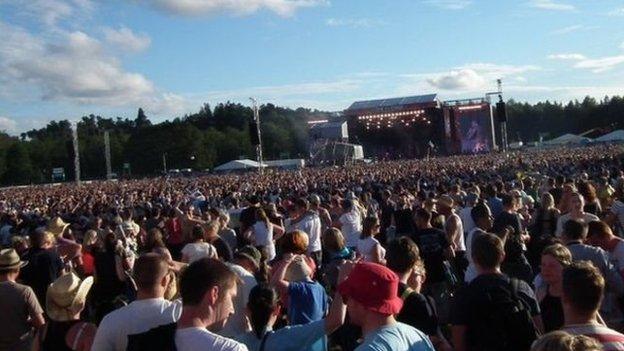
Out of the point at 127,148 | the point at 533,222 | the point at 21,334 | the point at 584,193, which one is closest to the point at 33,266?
the point at 21,334

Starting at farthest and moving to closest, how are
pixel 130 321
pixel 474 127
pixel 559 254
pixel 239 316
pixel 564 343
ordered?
pixel 474 127 → pixel 559 254 → pixel 239 316 → pixel 130 321 → pixel 564 343

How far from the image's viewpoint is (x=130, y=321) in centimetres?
367

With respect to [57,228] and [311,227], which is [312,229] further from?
[57,228]

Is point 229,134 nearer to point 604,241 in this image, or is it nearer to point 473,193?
point 473,193

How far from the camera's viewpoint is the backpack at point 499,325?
401 cm

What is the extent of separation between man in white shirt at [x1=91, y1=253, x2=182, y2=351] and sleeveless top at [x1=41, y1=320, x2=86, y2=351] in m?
0.38

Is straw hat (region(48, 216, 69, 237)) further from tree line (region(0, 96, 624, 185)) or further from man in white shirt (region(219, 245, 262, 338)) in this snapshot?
tree line (region(0, 96, 624, 185))

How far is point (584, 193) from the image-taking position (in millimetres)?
9102

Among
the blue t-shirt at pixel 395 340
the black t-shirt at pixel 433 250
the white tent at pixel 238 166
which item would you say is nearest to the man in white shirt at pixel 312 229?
the black t-shirt at pixel 433 250

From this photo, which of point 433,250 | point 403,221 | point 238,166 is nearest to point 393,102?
point 238,166

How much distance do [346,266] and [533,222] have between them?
5282 mm

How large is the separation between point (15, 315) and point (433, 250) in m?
3.90

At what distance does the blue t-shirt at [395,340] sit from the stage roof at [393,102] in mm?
70473

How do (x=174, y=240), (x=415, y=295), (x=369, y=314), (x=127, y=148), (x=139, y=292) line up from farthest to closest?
(x=127, y=148) < (x=174, y=240) < (x=415, y=295) < (x=139, y=292) < (x=369, y=314)
